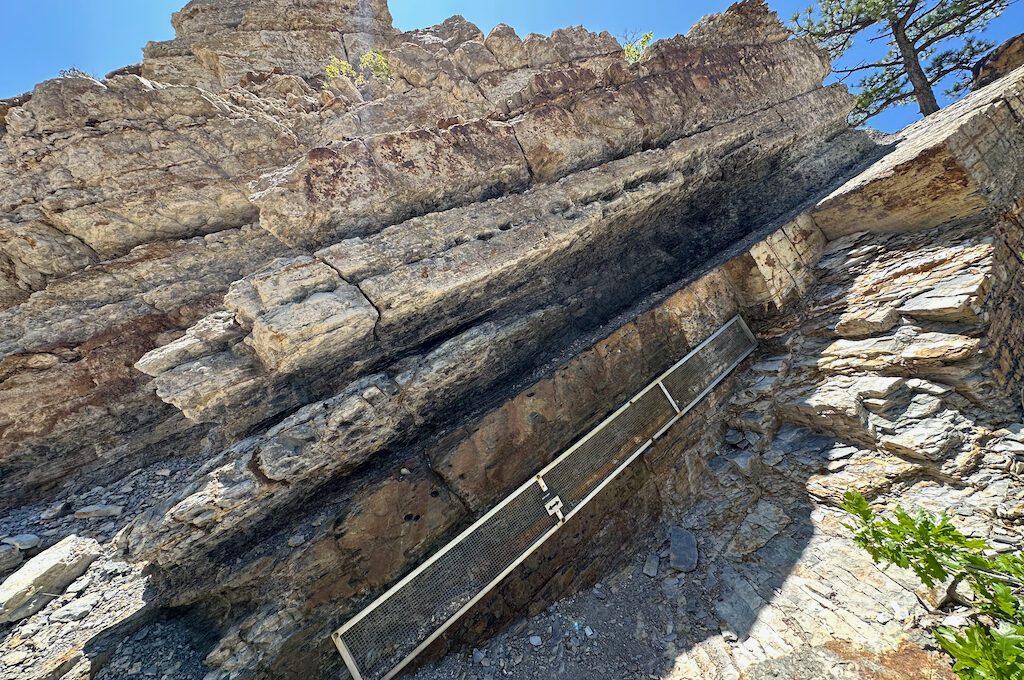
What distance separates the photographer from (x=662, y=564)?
17.6 feet

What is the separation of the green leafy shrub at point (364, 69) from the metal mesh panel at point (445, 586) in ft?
50.4

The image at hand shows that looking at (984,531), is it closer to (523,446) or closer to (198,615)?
(523,446)

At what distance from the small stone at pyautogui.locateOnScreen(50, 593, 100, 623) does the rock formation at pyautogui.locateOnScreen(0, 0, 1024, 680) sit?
0.05m

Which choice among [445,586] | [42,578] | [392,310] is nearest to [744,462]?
[445,586]

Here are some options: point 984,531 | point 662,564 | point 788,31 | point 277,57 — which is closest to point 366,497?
point 662,564

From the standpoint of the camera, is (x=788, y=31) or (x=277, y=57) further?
(x=277, y=57)

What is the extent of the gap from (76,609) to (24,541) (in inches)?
86.5

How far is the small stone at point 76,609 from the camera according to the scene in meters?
4.78

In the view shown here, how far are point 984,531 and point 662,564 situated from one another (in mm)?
3220

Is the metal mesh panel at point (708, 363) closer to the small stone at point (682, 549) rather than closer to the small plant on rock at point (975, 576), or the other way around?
the small stone at point (682, 549)

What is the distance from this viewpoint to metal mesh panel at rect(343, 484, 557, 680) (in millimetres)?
4312

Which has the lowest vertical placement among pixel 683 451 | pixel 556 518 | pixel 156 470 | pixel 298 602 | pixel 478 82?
pixel 683 451

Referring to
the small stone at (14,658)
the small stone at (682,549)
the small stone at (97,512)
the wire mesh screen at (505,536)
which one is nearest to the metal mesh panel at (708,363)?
the wire mesh screen at (505,536)

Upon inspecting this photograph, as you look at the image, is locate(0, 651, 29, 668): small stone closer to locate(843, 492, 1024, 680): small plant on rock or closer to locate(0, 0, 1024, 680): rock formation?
locate(0, 0, 1024, 680): rock formation
